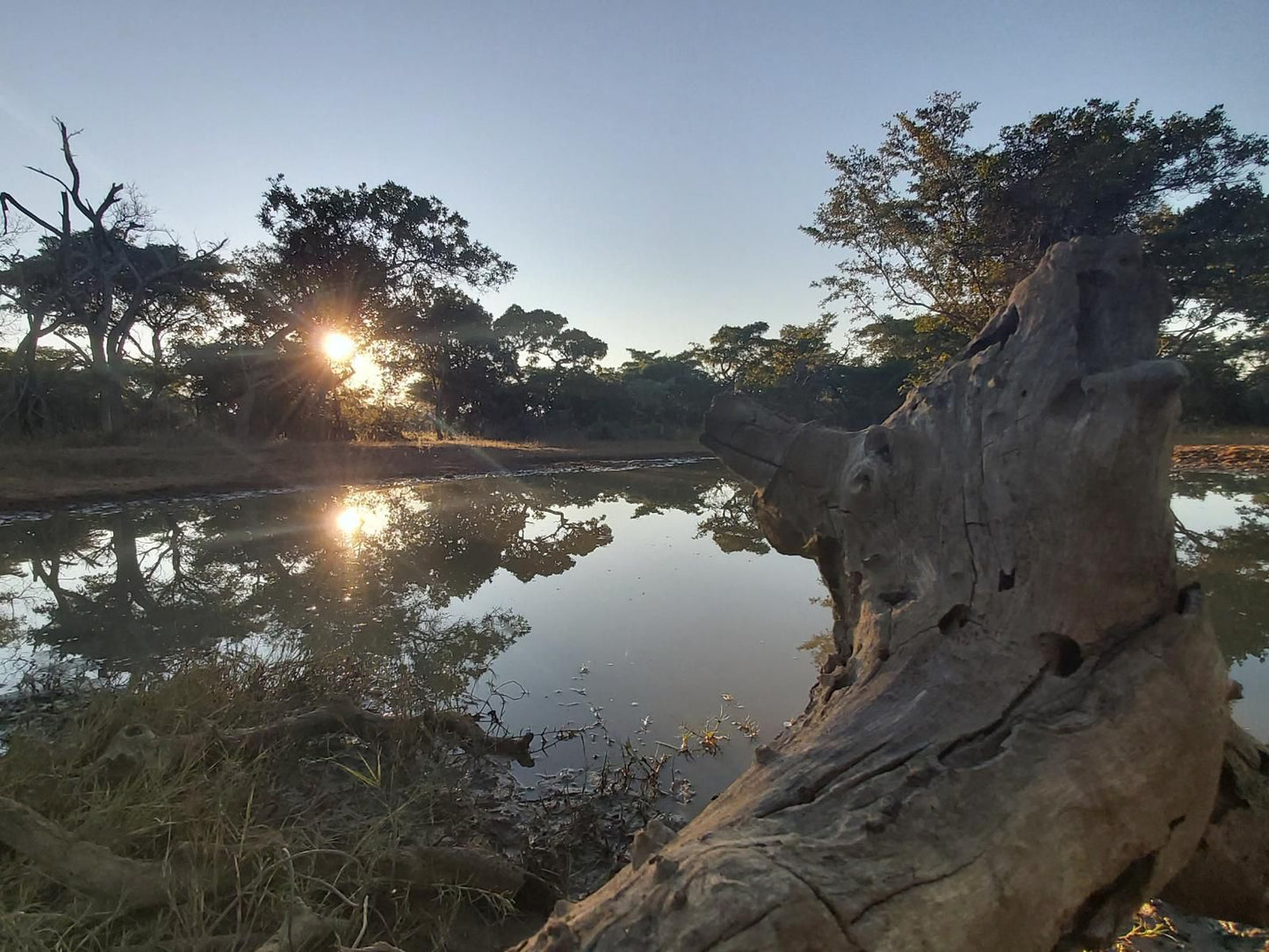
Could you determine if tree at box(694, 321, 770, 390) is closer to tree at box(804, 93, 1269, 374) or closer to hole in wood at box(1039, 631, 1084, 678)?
tree at box(804, 93, 1269, 374)

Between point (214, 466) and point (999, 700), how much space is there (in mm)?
16250

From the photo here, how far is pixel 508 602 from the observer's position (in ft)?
20.5

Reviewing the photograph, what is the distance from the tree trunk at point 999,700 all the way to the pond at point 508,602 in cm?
164

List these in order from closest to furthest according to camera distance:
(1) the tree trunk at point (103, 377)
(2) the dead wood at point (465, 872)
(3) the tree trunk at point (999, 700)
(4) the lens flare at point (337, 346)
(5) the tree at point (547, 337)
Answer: (3) the tree trunk at point (999, 700)
(2) the dead wood at point (465, 872)
(1) the tree trunk at point (103, 377)
(4) the lens flare at point (337, 346)
(5) the tree at point (547, 337)

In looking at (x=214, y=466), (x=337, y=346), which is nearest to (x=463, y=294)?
(x=337, y=346)

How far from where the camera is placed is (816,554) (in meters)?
2.76

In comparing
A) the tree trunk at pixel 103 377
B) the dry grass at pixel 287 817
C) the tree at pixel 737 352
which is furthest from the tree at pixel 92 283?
the tree at pixel 737 352

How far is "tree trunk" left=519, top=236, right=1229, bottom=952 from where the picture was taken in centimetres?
116

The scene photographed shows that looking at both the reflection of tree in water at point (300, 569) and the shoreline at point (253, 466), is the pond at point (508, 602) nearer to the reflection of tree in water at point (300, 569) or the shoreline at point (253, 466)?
the reflection of tree in water at point (300, 569)

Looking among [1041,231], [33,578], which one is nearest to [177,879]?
[33,578]

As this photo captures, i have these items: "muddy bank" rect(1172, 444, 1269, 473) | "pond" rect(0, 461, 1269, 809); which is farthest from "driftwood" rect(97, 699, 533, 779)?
"muddy bank" rect(1172, 444, 1269, 473)

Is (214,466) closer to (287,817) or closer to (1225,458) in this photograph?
(287,817)

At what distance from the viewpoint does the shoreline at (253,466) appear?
454 inches

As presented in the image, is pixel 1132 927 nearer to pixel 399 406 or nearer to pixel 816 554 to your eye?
pixel 816 554
